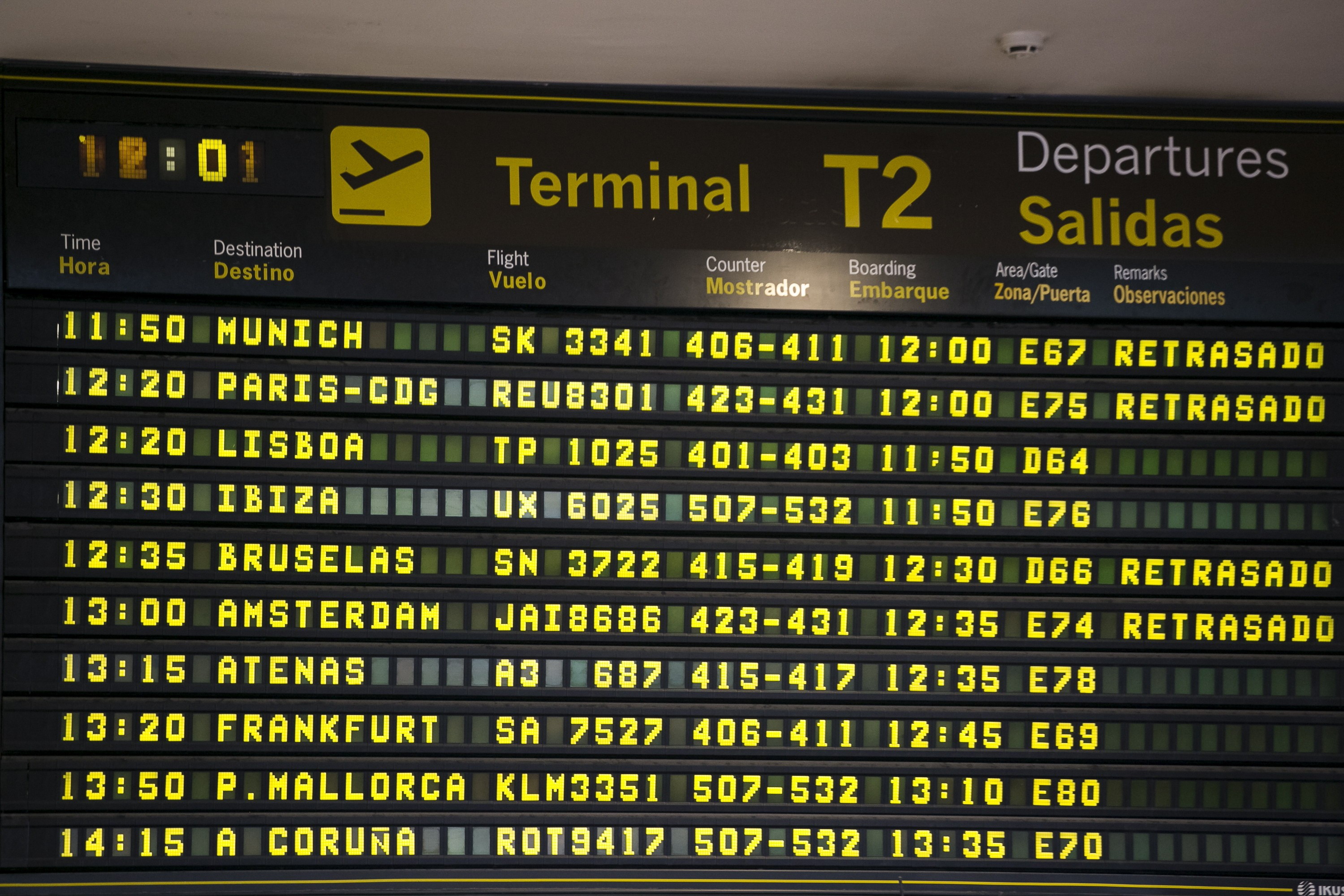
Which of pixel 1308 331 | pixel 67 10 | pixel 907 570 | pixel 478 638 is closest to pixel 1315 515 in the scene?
pixel 1308 331

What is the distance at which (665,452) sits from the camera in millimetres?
3717

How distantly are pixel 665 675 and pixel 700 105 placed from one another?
2017mm

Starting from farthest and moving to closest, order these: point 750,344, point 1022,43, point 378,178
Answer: point 750,344 → point 378,178 → point 1022,43

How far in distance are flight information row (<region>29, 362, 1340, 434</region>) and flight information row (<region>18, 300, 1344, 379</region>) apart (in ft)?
0.20

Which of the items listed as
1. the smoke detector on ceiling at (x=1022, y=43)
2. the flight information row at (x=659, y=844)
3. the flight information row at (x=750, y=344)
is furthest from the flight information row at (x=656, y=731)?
the smoke detector on ceiling at (x=1022, y=43)

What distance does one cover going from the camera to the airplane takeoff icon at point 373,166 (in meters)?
3.64

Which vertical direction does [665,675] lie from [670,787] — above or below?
above

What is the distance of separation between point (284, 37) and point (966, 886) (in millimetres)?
3651

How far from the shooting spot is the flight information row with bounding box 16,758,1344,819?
11.8 feet

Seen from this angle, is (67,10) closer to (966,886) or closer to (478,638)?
(478,638)

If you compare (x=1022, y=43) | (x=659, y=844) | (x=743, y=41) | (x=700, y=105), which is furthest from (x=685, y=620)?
(x=1022, y=43)

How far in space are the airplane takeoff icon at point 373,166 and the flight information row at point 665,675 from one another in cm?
160

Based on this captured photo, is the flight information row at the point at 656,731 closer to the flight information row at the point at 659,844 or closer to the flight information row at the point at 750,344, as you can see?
the flight information row at the point at 659,844

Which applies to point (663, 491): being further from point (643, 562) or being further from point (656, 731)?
point (656, 731)
